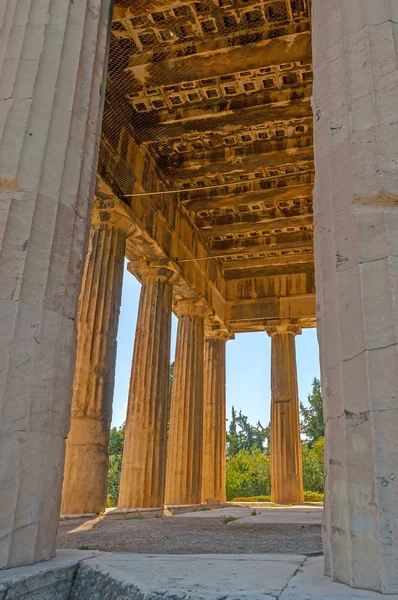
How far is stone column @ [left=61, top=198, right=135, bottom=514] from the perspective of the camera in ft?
50.4

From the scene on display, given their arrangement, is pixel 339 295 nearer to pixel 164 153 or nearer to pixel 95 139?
pixel 95 139

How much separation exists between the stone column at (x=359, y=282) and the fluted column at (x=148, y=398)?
15.7 m

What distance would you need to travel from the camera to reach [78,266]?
6270 millimetres

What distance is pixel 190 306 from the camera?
27125mm

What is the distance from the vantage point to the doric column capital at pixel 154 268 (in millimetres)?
22263

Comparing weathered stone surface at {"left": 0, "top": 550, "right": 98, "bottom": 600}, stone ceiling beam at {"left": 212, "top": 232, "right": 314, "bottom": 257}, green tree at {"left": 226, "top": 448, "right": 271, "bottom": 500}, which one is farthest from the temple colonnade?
green tree at {"left": 226, "top": 448, "right": 271, "bottom": 500}

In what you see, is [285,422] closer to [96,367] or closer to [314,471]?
[96,367]

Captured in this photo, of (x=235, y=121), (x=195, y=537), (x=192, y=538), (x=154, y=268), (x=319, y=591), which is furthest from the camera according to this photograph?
(x=154, y=268)

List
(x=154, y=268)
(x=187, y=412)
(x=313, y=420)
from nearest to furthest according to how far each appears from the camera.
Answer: (x=154, y=268) → (x=187, y=412) → (x=313, y=420)

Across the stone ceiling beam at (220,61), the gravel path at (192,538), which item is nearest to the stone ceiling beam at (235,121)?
the stone ceiling beam at (220,61)

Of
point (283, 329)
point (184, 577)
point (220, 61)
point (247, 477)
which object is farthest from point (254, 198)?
point (247, 477)


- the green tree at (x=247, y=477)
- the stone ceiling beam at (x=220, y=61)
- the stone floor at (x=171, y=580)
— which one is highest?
the stone ceiling beam at (x=220, y=61)

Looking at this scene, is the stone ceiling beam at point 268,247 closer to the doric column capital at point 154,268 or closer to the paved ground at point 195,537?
the doric column capital at point 154,268

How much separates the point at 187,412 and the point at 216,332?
7.22 metres
